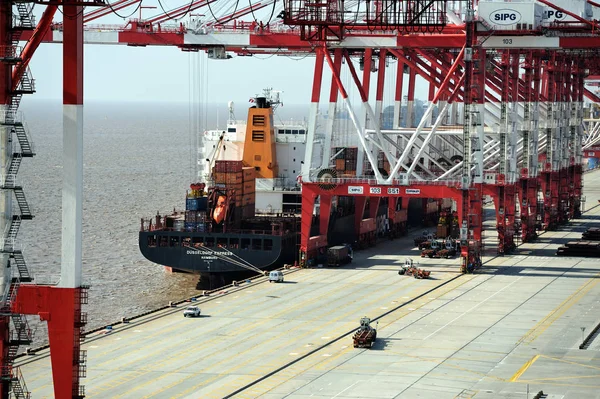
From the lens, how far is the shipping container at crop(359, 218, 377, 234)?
83494 millimetres

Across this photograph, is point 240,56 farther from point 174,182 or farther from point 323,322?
point 174,182

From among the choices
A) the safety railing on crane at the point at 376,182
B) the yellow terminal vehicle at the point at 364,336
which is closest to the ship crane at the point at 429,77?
the safety railing on crane at the point at 376,182

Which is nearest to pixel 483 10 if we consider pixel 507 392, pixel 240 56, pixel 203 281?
pixel 240 56

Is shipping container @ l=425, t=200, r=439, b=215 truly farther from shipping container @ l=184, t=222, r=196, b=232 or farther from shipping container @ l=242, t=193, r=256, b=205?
shipping container @ l=184, t=222, r=196, b=232

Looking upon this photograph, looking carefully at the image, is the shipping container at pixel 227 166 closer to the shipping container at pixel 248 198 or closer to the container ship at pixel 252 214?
the container ship at pixel 252 214

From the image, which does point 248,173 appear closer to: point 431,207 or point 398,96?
point 398,96

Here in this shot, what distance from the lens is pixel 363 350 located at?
49594 mm

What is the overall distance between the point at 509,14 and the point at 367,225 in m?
17.8

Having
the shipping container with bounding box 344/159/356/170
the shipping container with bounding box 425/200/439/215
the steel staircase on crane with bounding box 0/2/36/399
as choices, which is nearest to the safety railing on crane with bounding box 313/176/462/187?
the shipping container with bounding box 344/159/356/170

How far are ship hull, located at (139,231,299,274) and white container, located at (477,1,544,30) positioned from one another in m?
16.8

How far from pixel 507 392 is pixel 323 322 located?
560 inches

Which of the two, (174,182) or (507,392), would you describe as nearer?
(507,392)

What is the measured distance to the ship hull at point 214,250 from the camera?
73.4 metres

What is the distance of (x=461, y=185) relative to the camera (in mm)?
72750
